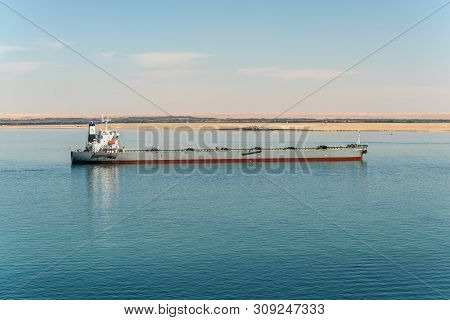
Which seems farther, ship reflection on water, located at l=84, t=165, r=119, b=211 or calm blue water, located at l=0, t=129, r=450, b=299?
ship reflection on water, located at l=84, t=165, r=119, b=211

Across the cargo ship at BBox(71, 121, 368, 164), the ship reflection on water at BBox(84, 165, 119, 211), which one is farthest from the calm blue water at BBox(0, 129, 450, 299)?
the cargo ship at BBox(71, 121, 368, 164)

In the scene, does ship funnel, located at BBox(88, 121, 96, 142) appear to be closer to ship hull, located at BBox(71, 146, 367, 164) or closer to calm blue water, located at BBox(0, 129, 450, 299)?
ship hull, located at BBox(71, 146, 367, 164)

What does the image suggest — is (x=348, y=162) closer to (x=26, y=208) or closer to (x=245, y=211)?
(x=245, y=211)

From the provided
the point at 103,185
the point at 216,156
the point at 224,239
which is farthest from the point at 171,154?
the point at 224,239

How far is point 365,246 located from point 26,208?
117 ft

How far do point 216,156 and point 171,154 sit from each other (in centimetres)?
880

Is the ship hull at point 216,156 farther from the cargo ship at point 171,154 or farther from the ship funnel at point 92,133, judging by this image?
the ship funnel at point 92,133

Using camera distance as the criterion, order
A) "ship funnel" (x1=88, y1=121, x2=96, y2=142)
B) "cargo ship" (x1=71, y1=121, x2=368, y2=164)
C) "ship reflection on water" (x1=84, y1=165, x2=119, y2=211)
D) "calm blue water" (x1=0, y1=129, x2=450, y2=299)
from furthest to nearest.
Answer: "ship funnel" (x1=88, y1=121, x2=96, y2=142)
"cargo ship" (x1=71, y1=121, x2=368, y2=164)
"ship reflection on water" (x1=84, y1=165, x2=119, y2=211)
"calm blue water" (x1=0, y1=129, x2=450, y2=299)

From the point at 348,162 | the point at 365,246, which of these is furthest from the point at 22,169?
the point at 365,246

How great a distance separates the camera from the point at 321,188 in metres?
70.4

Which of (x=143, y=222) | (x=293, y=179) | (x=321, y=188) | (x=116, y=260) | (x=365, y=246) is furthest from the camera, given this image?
(x=293, y=179)

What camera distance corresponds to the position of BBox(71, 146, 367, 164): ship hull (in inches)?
3841

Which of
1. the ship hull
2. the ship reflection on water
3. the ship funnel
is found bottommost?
the ship reflection on water

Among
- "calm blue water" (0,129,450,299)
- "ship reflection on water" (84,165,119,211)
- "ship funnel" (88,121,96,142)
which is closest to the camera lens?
"calm blue water" (0,129,450,299)
